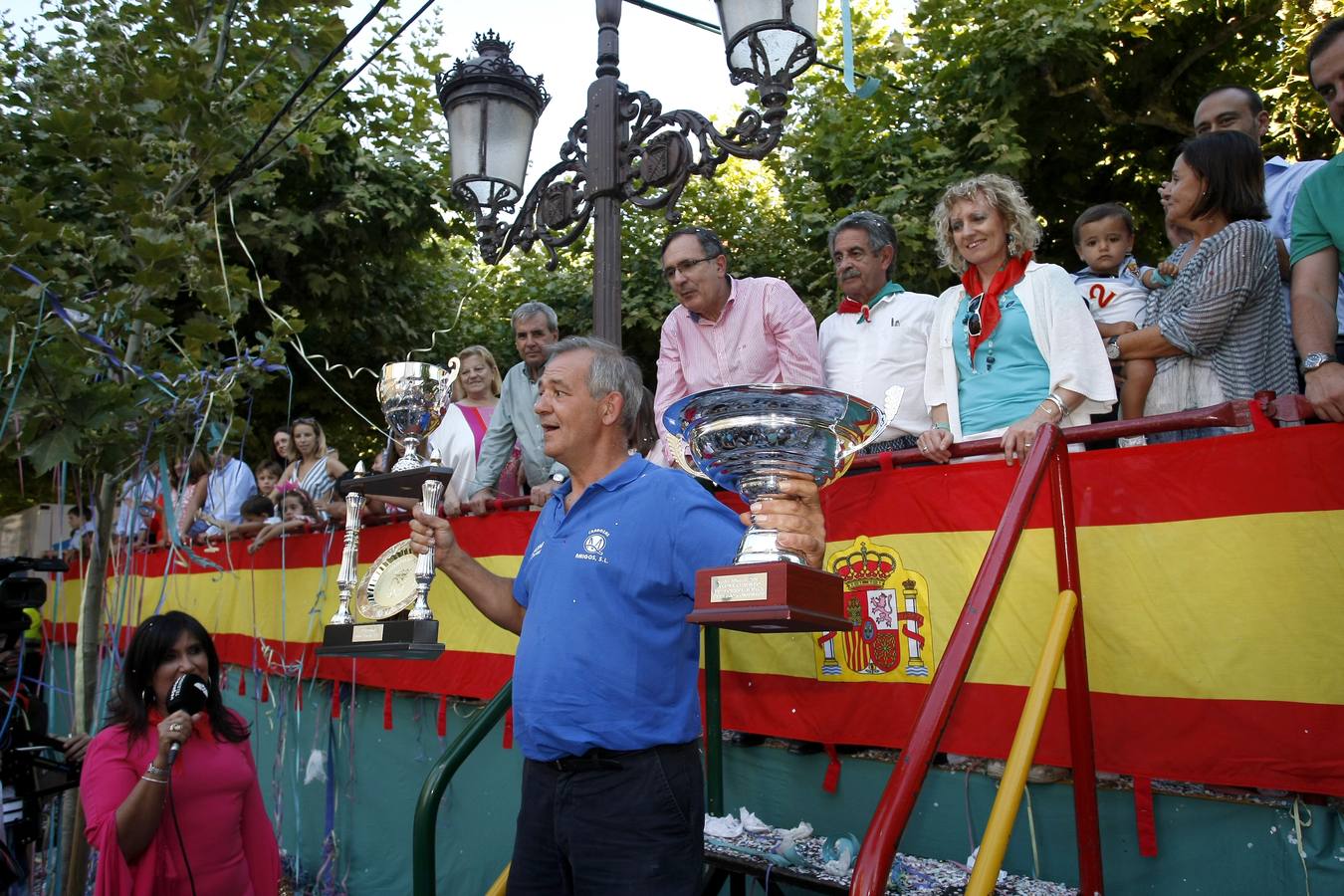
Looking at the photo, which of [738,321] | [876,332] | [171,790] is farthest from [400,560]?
[876,332]

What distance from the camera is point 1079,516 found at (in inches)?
124

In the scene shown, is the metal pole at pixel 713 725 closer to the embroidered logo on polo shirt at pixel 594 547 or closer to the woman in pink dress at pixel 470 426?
the embroidered logo on polo shirt at pixel 594 547

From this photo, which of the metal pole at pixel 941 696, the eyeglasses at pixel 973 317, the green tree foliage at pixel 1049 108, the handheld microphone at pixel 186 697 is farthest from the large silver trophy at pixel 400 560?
the green tree foliage at pixel 1049 108

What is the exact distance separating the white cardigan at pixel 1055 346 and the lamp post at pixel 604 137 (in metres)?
1.17

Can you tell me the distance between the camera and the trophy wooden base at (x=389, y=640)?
351 cm

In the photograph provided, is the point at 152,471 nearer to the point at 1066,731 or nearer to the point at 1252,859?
the point at 1066,731

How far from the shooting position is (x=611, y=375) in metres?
3.01

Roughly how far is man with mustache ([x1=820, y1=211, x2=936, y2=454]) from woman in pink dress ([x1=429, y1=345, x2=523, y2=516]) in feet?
7.15

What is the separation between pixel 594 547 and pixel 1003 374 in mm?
1791

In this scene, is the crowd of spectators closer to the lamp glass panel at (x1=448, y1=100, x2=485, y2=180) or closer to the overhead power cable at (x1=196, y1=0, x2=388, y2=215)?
the lamp glass panel at (x1=448, y1=100, x2=485, y2=180)

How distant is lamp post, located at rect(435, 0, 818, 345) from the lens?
A: 4.30 meters

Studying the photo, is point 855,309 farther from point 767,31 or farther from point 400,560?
point 400,560

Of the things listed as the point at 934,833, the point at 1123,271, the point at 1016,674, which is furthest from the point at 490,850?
the point at 1123,271

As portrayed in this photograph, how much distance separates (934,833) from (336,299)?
32.5 ft
